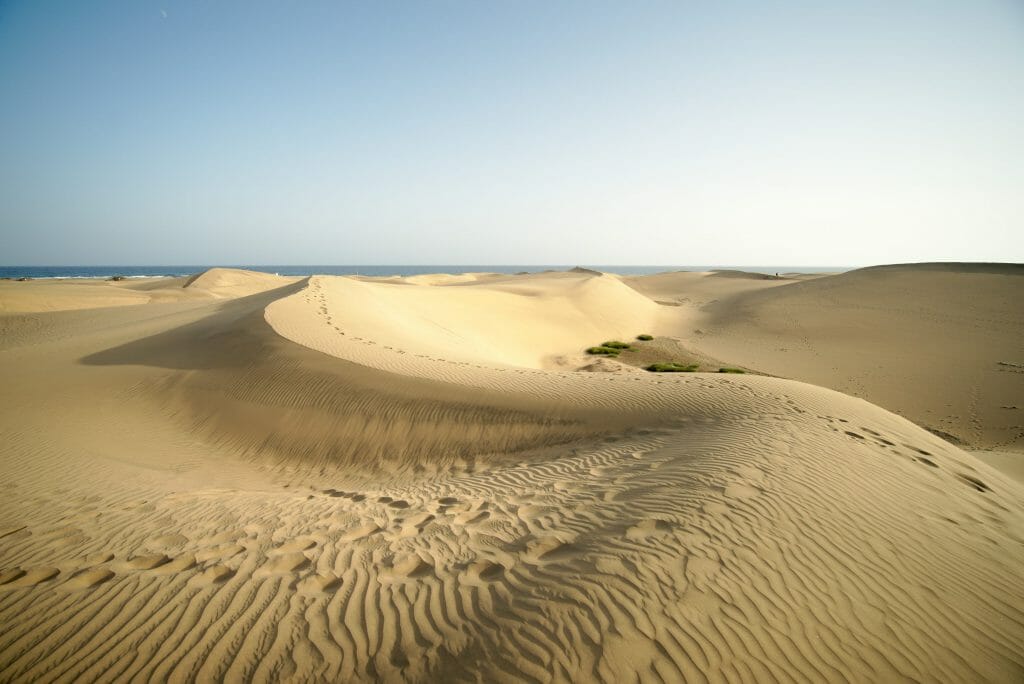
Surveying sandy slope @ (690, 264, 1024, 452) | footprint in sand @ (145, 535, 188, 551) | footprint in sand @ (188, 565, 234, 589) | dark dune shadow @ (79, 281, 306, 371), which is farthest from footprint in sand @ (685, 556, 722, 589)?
sandy slope @ (690, 264, 1024, 452)

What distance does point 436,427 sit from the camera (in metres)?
8.24

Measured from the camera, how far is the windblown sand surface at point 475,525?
10.3ft

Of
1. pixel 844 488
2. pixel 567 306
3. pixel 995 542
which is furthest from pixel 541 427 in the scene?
pixel 567 306

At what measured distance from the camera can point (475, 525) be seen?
495 cm

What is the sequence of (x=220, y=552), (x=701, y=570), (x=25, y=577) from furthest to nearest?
(x=220, y=552) < (x=25, y=577) < (x=701, y=570)

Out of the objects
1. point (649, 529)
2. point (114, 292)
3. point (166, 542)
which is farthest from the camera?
point (114, 292)

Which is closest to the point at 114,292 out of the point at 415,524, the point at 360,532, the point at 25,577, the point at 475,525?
the point at 25,577

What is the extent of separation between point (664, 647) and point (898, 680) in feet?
5.36

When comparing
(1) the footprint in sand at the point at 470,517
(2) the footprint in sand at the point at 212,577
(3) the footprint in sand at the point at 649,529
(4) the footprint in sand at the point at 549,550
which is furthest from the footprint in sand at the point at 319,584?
(3) the footprint in sand at the point at 649,529

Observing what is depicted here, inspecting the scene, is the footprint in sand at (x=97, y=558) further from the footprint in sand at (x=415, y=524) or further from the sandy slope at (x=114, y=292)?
the sandy slope at (x=114, y=292)

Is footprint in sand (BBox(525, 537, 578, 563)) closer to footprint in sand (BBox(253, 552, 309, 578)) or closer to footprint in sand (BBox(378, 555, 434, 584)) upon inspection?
footprint in sand (BBox(378, 555, 434, 584))

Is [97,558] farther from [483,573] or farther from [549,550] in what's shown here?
[549,550]

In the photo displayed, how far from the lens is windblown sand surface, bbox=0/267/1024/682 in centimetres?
313

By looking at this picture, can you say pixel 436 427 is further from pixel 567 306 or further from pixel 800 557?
pixel 567 306
